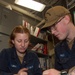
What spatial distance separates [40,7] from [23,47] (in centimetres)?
217

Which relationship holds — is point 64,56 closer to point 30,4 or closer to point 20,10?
point 30,4

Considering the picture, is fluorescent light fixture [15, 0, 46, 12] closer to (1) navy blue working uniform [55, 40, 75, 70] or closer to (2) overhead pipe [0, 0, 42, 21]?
(2) overhead pipe [0, 0, 42, 21]

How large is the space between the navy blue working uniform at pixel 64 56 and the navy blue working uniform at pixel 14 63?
0.80 ft

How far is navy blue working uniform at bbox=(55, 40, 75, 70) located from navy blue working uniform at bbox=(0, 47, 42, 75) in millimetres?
245

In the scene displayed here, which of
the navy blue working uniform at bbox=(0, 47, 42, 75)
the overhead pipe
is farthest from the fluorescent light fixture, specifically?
the navy blue working uniform at bbox=(0, 47, 42, 75)

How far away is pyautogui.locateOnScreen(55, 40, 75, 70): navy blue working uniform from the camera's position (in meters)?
2.04

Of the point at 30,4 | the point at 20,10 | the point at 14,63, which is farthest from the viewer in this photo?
the point at 20,10

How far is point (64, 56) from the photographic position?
2143 millimetres

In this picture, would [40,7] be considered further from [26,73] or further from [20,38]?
[26,73]

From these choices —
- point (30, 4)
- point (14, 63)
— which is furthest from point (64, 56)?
point (30, 4)

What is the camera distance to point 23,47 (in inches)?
83.5

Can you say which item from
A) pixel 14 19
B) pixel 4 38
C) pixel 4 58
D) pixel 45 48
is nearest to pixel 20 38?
pixel 4 58

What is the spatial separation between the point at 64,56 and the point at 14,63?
534mm

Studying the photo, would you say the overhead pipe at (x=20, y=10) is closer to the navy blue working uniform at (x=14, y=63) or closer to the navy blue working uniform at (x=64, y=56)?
the navy blue working uniform at (x=14, y=63)
